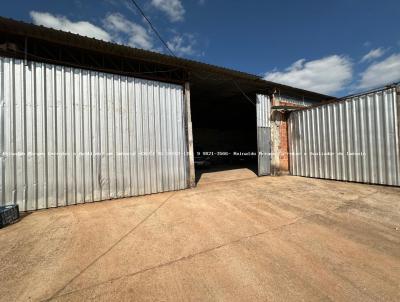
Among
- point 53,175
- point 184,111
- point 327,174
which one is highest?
point 184,111

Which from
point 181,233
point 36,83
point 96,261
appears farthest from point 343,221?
point 36,83

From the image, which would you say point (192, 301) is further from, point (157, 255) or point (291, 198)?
point (291, 198)

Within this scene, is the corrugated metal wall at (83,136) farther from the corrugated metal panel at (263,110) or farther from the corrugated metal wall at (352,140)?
the corrugated metal wall at (352,140)

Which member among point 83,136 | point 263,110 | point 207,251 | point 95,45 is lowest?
point 207,251

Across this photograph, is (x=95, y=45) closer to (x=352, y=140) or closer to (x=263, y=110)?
(x=263, y=110)

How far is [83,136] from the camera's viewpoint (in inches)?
255

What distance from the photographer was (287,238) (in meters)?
4.10

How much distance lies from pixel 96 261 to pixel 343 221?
4.99 meters

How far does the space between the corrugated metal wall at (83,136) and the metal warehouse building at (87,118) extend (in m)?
0.02

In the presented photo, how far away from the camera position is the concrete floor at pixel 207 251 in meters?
2.71

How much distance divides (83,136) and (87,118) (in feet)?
1.80

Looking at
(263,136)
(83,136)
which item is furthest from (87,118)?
(263,136)

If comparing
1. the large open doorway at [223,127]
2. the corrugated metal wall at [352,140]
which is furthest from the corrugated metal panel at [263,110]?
the corrugated metal wall at [352,140]

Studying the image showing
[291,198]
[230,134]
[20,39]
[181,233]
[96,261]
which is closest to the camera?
[96,261]
